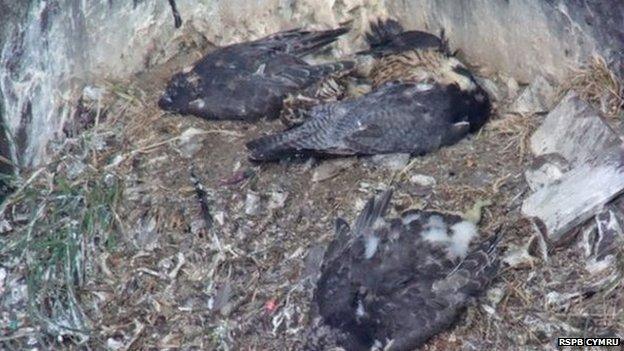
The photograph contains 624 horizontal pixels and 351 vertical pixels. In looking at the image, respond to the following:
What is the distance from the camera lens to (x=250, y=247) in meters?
6.91

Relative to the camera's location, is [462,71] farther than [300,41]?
No

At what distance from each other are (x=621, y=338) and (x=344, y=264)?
3.89ft

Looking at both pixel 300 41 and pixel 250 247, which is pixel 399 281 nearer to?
pixel 250 247

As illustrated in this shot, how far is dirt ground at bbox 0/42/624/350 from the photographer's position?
6.30m

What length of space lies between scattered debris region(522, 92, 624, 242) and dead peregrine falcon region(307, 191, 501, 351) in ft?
0.89

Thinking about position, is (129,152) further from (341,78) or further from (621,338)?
(621,338)

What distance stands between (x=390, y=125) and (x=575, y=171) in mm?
968

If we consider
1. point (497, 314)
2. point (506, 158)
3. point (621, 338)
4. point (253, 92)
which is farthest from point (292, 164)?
point (621, 338)

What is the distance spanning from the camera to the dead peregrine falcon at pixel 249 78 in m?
7.61

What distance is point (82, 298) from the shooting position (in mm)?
6961

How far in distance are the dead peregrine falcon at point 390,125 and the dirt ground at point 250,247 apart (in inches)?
3.0

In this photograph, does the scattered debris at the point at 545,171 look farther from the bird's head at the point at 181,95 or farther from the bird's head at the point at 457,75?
the bird's head at the point at 181,95

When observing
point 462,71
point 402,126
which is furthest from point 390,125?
point 462,71

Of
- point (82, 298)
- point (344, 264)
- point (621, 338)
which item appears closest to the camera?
point (621, 338)
